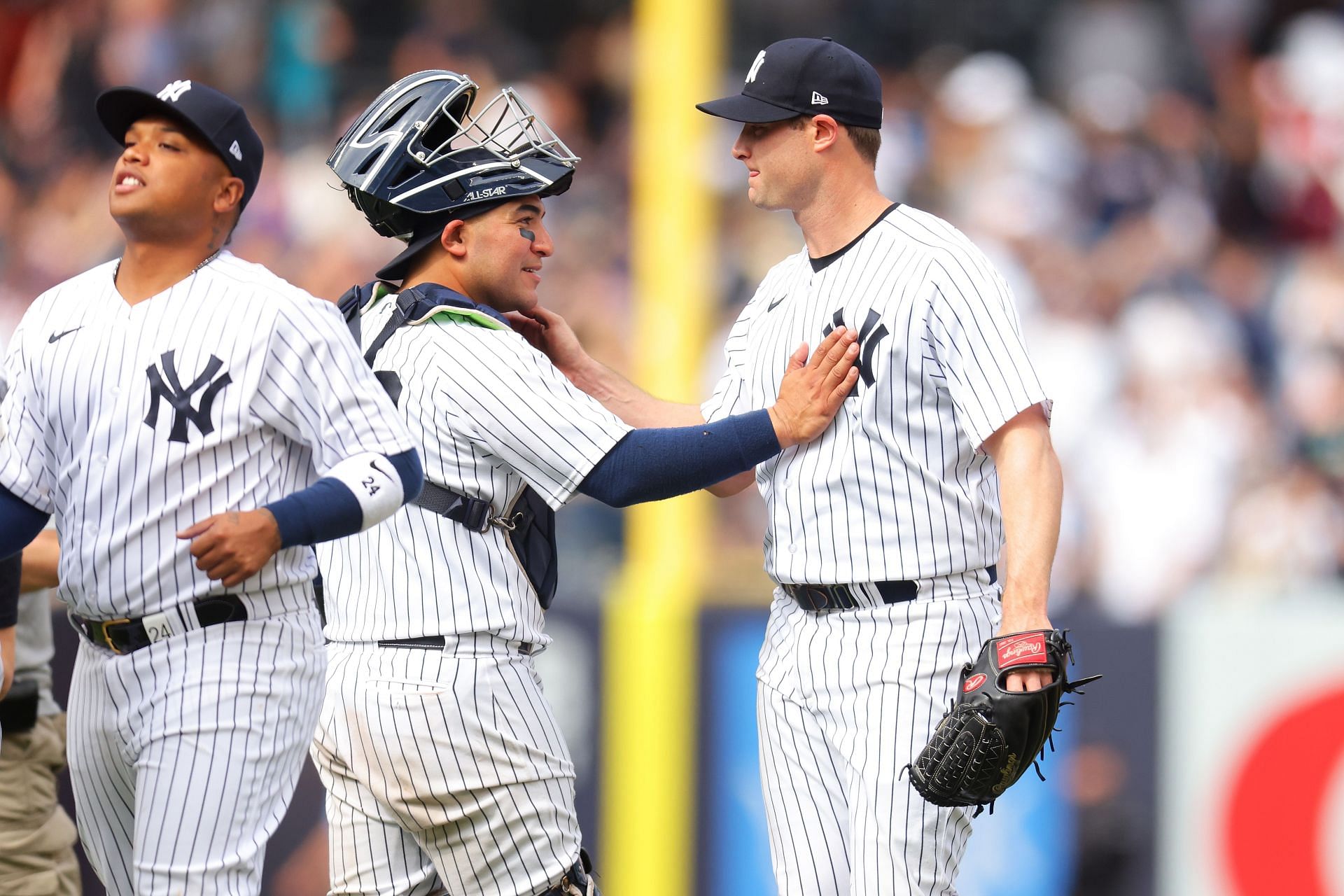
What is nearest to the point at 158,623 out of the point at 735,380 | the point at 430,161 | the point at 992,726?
the point at 430,161

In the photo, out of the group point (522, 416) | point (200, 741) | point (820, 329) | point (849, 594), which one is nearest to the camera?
point (200, 741)

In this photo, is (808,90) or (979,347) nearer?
(979,347)

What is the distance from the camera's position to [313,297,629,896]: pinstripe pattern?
10.3ft

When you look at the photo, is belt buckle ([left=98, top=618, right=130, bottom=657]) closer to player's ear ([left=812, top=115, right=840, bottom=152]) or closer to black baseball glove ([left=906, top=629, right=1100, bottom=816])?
black baseball glove ([left=906, top=629, right=1100, bottom=816])

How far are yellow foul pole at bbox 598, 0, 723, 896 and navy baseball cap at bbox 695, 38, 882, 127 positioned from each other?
245 cm

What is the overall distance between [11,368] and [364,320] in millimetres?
672

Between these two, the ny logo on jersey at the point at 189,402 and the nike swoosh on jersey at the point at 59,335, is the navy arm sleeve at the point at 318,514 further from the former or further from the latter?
the nike swoosh on jersey at the point at 59,335

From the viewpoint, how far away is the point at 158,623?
9.53 feet

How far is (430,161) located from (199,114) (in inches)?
21.1

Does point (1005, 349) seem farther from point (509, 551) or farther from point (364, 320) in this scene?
point (364, 320)

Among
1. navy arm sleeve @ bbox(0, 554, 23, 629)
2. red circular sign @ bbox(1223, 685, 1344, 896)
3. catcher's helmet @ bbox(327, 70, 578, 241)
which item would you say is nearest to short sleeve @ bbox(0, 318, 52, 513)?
navy arm sleeve @ bbox(0, 554, 23, 629)

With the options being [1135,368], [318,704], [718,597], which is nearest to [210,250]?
[318,704]

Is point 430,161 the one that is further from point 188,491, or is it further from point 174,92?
point 188,491

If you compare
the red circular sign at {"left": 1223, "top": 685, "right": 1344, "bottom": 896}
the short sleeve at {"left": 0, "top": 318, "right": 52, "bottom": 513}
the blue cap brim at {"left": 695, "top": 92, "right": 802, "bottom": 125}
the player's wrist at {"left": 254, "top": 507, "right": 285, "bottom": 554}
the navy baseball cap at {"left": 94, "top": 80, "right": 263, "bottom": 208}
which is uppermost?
the blue cap brim at {"left": 695, "top": 92, "right": 802, "bottom": 125}
